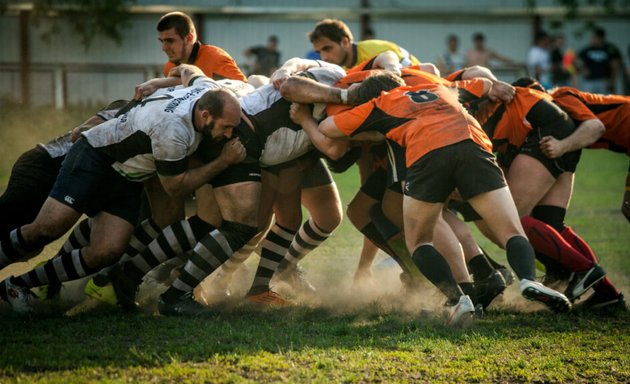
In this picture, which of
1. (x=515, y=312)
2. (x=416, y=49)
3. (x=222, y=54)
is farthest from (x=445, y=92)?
(x=416, y=49)

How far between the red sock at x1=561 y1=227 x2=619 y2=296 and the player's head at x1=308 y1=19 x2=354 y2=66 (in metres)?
2.90

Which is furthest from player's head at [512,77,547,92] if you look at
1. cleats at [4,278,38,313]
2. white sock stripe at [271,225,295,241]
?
cleats at [4,278,38,313]

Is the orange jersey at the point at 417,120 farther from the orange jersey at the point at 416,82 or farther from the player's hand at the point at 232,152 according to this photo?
the player's hand at the point at 232,152

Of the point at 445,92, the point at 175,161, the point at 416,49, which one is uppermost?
the point at 445,92

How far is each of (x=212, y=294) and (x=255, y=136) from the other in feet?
4.56

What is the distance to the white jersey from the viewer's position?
6191 millimetres

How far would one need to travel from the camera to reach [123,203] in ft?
21.6

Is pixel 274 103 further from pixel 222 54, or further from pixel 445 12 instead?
pixel 445 12

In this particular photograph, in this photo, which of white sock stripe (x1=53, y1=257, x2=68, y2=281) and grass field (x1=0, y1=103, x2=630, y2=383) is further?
white sock stripe (x1=53, y1=257, x2=68, y2=281)

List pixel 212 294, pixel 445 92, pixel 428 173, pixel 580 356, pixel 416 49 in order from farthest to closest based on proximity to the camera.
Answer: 1. pixel 416 49
2. pixel 212 294
3. pixel 445 92
4. pixel 428 173
5. pixel 580 356

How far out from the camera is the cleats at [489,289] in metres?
6.42

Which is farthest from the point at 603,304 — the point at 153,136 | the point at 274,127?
the point at 153,136

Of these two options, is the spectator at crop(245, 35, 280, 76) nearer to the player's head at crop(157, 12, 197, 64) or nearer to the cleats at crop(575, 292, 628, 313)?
the player's head at crop(157, 12, 197, 64)

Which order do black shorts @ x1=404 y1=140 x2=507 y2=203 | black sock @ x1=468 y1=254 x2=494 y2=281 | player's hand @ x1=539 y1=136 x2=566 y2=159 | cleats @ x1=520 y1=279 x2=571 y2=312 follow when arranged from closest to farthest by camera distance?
cleats @ x1=520 y1=279 x2=571 y2=312 < black shorts @ x1=404 y1=140 x2=507 y2=203 < black sock @ x1=468 y1=254 x2=494 y2=281 < player's hand @ x1=539 y1=136 x2=566 y2=159
